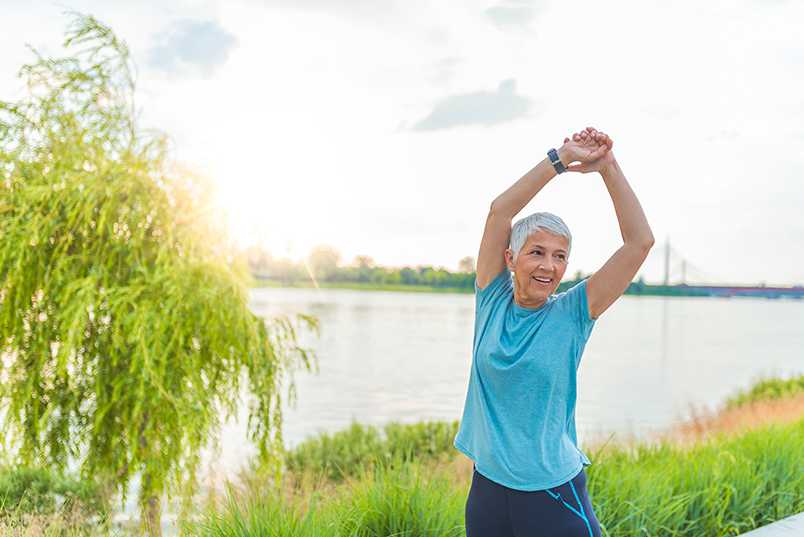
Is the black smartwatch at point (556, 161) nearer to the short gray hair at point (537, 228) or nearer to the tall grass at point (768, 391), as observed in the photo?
the short gray hair at point (537, 228)

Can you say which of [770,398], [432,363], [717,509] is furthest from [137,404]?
[432,363]

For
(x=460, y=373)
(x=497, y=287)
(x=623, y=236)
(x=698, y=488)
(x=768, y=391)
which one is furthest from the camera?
(x=460, y=373)

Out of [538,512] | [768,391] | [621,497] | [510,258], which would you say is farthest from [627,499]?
[768,391]

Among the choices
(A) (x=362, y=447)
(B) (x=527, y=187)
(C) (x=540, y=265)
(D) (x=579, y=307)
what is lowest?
(A) (x=362, y=447)

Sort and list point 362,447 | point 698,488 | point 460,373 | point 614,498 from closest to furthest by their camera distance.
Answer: point 614,498 → point 698,488 → point 362,447 → point 460,373

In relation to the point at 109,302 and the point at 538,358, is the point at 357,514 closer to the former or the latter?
the point at 538,358

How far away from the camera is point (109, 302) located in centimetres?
366

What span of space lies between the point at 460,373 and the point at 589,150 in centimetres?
2336

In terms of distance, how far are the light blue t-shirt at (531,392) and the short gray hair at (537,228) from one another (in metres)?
0.19

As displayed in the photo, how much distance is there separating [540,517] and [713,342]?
1910 inches

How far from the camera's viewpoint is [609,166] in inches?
70.6

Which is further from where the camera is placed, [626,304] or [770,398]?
[626,304]

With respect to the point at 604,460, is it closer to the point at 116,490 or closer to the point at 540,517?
the point at 540,517

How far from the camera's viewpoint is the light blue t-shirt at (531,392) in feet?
5.32
